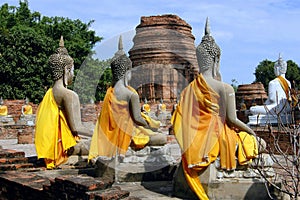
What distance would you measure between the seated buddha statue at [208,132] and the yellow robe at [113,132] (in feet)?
3.19

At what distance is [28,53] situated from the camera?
25.4 metres

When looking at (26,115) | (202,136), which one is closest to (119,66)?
(202,136)

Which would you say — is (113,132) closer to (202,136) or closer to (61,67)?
(202,136)

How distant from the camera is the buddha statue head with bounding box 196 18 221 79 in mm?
4391

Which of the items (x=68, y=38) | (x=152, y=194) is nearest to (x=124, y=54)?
(x=152, y=194)

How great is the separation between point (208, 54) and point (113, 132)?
1.61m

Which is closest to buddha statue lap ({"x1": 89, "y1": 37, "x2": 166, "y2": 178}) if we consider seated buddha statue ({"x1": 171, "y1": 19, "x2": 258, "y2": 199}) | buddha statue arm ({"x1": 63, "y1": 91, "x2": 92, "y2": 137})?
buddha statue arm ({"x1": 63, "y1": 91, "x2": 92, "y2": 137})

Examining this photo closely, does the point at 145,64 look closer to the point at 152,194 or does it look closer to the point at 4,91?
the point at 4,91

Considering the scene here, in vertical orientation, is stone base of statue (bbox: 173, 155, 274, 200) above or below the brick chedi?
below

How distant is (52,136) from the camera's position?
5.83 metres

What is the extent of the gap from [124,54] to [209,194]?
226 centimetres

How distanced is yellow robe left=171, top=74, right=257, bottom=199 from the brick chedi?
2150 centimetres

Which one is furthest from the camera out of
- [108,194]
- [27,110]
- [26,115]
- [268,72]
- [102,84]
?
[268,72]

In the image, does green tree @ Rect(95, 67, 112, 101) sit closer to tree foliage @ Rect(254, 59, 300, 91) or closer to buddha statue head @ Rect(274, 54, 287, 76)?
buddha statue head @ Rect(274, 54, 287, 76)
